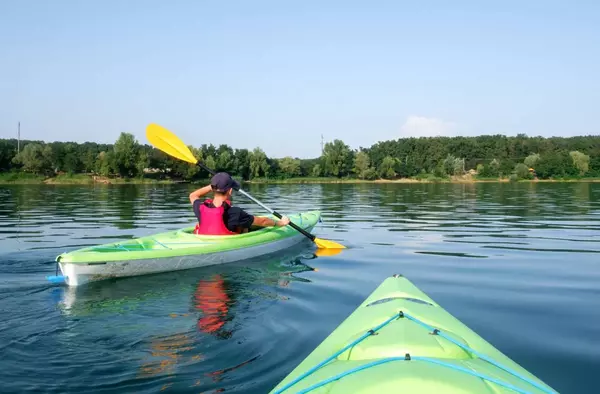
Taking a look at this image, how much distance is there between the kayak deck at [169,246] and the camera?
6.42 meters

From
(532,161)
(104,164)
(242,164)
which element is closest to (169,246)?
(104,164)

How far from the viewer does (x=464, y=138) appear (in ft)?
324

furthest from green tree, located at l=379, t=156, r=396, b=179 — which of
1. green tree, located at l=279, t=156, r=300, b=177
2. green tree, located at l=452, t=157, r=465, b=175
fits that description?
green tree, located at l=279, t=156, r=300, b=177

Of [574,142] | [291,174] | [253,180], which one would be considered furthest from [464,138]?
[253,180]

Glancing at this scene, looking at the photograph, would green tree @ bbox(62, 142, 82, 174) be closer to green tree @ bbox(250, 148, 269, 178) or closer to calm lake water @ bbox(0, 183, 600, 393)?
green tree @ bbox(250, 148, 269, 178)

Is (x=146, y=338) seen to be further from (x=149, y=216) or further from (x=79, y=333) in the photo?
(x=149, y=216)

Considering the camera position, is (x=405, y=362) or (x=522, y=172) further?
(x=522, y=172)

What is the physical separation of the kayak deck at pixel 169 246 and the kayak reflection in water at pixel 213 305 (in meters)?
0.69

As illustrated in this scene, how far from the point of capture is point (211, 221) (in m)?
8.02

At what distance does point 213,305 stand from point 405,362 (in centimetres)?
358

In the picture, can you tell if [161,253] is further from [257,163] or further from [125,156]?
[257,163]

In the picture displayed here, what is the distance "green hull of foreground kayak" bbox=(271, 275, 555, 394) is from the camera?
2088 mm

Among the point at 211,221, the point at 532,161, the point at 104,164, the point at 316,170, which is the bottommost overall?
the point at 211,221

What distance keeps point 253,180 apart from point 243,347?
70069 millimetres
